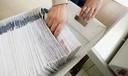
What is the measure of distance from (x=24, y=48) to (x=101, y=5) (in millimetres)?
411

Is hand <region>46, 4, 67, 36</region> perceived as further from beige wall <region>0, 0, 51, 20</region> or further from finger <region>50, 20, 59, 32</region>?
beige wall <region>0, 0, 51, 20</region>

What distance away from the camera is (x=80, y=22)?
24.0 inches

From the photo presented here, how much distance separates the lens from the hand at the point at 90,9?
0.64 meters

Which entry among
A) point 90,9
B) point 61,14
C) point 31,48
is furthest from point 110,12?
point 31,48

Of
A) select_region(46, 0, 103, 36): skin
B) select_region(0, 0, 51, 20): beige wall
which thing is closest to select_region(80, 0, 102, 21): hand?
select_region(46, 0, 103, 36): skin

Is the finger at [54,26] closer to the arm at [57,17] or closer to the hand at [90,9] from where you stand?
the arm at [57,17]

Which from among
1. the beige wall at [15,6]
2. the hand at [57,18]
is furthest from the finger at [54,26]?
the beige wall at [15,6]

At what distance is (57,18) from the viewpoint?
0.55 m

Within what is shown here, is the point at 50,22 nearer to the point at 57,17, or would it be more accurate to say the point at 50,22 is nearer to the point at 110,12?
the point at 57,17

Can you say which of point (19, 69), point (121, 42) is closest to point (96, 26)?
point (121, 42)

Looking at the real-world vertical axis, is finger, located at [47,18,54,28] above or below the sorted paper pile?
above

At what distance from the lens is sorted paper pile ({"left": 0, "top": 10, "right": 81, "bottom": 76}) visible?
16.8 inches

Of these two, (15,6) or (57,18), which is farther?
(15,6)

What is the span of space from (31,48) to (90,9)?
317 mm
